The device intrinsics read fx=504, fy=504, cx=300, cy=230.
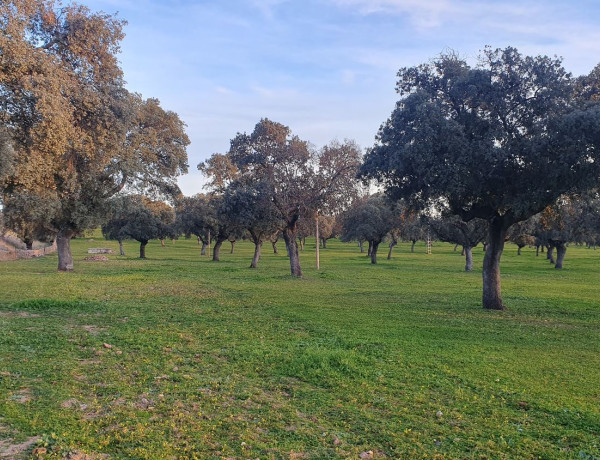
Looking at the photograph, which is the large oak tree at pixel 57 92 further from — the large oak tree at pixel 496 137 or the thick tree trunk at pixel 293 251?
the thick tree trunk at pixel 293 251

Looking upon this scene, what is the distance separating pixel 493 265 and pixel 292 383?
11.7 meters

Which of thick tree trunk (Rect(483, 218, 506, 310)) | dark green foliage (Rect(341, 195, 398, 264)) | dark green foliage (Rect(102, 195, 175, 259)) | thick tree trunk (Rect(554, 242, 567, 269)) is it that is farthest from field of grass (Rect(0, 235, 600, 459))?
dark green foliage (Rect(102, 195, 175, 259))

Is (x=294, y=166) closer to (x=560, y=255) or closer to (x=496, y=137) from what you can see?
(x=496, y=137)

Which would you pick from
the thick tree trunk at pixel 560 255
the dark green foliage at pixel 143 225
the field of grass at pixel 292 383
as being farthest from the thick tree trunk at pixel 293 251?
the thick tree trunk at pixel 560 255

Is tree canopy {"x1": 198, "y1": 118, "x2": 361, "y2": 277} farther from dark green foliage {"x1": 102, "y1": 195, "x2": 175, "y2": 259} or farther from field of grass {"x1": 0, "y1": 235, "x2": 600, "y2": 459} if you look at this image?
dark green foliage {"x1": 102, "y1": 195, "x2": 175, "y2": 259}

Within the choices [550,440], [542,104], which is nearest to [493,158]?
[542,104]

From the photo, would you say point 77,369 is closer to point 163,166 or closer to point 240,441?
point 240,441

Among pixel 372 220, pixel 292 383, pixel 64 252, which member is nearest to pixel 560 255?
pixel 372 220

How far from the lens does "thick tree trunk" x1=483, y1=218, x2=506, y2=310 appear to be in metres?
17.1

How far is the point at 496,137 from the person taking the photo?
48.4ft

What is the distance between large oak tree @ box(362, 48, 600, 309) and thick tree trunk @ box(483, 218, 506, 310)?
0.92 metres

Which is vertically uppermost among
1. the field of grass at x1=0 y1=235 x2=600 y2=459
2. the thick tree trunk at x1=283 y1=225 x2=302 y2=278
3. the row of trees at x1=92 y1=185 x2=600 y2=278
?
the row of trees at x1=92 y1=185 x2=600 y2=278

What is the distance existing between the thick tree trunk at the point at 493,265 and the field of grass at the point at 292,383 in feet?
4.24

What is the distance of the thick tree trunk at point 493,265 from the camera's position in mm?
17078
